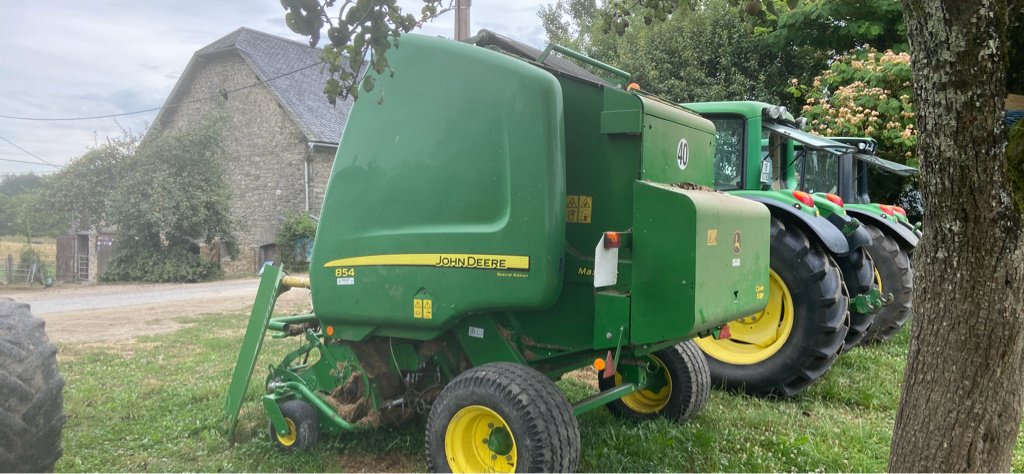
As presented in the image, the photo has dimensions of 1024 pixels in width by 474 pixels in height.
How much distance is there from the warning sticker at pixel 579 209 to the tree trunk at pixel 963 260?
4.65ft

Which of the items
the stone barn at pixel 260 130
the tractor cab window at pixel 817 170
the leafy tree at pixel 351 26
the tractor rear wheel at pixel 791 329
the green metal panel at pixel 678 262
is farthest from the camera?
the stone barn at pixel 260 130

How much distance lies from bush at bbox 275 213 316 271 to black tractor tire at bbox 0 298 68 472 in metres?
17.7

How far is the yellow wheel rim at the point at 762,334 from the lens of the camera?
17.7 ft

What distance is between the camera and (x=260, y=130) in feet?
75.4

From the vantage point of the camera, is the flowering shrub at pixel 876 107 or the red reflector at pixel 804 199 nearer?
the red reflector at pixel 804 199

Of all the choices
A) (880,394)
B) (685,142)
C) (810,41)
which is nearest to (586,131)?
(685,142)

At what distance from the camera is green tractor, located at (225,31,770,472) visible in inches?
130

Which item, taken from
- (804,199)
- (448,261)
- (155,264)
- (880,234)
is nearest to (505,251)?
(448,261)

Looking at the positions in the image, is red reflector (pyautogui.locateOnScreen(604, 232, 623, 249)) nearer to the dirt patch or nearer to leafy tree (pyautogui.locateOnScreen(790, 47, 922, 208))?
the dirt patch

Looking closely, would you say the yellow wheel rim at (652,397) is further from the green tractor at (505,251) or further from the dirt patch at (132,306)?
the dirt patch at (132,306)

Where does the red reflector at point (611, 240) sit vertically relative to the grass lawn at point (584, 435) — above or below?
above

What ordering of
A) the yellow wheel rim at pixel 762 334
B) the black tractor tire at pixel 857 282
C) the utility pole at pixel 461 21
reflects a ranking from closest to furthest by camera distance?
the yellow wheel rim at pixel 762 334
the black tractor tire at pixel 857 282
the utility pole at pixel 461 21

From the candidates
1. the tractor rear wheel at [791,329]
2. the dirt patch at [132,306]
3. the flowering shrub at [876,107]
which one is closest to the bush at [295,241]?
the dirt patch at [132,306]

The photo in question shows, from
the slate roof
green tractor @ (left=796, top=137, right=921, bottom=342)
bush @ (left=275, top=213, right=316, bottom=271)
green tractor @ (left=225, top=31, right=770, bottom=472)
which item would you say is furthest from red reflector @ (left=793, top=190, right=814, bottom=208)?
the slate roof
